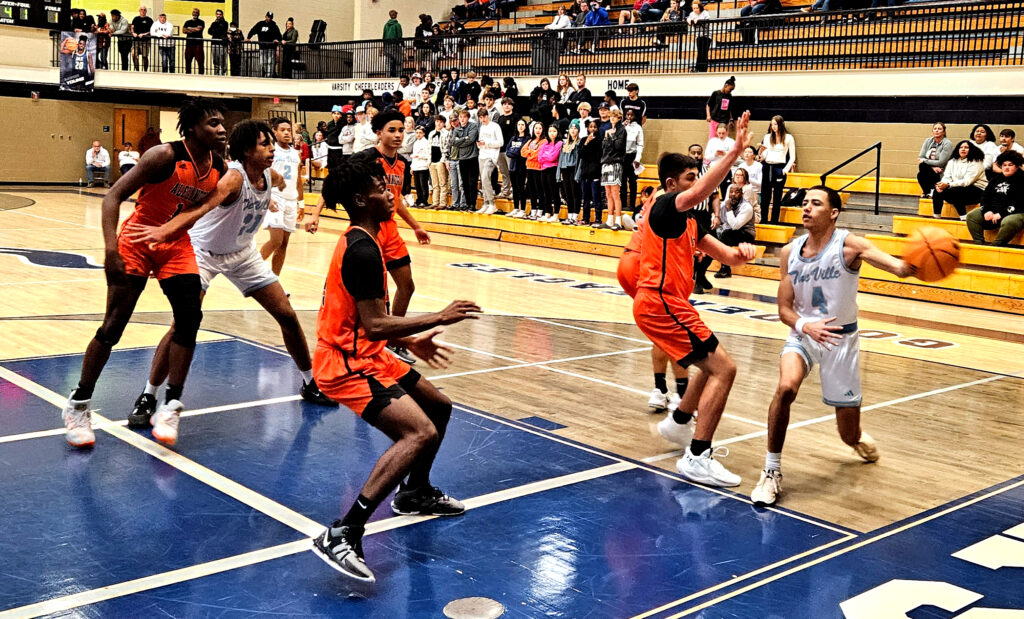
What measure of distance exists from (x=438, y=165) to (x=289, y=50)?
42.0 feet

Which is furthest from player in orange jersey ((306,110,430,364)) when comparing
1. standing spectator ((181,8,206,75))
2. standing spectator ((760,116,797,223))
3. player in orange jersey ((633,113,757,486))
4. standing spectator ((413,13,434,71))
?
standing spectator ((181,8,206,75))

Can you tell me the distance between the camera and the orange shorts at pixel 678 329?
585 centimetres

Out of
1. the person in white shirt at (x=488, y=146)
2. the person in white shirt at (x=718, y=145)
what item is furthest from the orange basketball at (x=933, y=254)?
the person in white shirt at (x=488, y=146)

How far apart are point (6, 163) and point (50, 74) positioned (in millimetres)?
3780

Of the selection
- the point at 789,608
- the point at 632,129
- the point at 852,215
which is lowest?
the point at 789,608

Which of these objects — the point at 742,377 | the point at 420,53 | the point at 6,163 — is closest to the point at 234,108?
the point at 6,163

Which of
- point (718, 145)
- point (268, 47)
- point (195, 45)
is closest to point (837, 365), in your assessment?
point (718, 145)

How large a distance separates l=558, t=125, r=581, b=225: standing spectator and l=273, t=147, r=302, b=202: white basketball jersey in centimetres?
706

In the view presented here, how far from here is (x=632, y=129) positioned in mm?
17062

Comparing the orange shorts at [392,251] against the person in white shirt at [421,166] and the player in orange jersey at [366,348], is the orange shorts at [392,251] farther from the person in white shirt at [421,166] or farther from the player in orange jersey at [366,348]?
the person in white shirt at [421,166]

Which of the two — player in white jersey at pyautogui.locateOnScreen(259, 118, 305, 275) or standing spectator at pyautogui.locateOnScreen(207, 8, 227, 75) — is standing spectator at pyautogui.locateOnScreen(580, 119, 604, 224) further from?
standing spectator at pyautogui.locateOnScreen(207, 8, 227, 75)

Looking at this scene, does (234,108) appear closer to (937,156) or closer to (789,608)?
(937,156)

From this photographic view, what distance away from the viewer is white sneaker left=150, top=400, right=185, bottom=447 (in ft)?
19.7

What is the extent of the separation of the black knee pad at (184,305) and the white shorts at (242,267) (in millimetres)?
762
